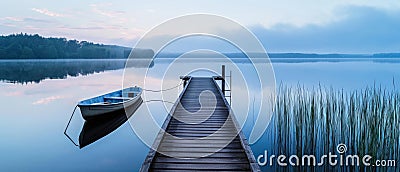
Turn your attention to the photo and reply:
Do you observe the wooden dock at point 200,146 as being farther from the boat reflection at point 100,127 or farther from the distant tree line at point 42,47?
the distant tree line at point 42,47

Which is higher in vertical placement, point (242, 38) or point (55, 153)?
point (242, 38)

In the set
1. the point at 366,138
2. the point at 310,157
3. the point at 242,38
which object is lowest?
the point at 310,157

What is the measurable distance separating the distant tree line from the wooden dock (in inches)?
1419

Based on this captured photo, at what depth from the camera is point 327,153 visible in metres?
4.46

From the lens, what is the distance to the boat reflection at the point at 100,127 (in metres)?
8.11

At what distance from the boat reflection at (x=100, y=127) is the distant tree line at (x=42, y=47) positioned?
30.9 m

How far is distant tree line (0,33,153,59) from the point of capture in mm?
40281

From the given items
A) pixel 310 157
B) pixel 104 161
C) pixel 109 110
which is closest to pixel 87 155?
pixel 104 161

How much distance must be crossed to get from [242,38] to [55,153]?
5109 millimetres

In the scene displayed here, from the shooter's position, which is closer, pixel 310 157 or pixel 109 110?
pixel 310 157

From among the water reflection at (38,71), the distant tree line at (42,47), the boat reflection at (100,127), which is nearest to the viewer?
the boat reflection at (100,127)

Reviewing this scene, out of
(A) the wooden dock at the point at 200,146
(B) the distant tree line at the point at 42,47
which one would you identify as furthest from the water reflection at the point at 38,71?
(A) the wooden dock at the point at 200,146

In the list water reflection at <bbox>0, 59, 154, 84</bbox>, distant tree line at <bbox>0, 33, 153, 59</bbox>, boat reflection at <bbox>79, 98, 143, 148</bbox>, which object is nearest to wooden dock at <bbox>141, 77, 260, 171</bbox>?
boat reflection at <bbox>79, 98, 143, 148</bbox>

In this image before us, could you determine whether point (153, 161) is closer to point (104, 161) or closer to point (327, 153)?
point (327, 153)
